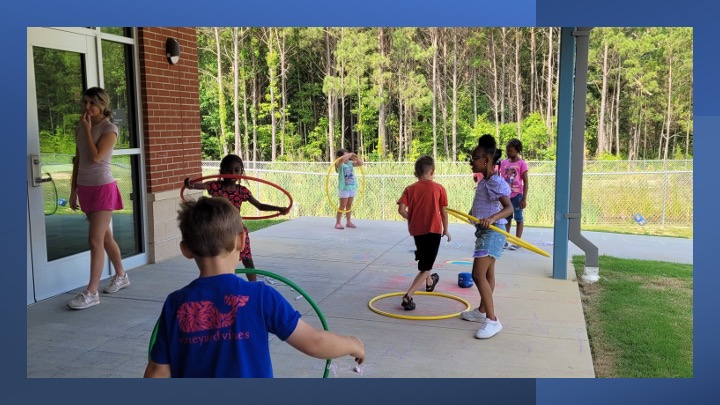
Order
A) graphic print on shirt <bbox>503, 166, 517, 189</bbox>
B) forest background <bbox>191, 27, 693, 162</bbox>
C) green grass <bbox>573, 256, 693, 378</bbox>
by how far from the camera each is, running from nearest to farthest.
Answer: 1. green grass <bbox>573, 256, 693, 378</bbox>
2. graphic print on shirt <bbox>503, 166, 517, 189</bbox>
3. forest background <bbox>191, 27, 693, 162</bbox>

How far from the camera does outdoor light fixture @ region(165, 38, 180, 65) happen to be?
23.2 feet

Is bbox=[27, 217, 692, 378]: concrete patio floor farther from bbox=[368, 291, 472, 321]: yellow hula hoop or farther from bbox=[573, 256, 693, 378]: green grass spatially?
bbox=[573, 256, 693, 378]: green grass

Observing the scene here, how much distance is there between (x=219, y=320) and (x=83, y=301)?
153 inches

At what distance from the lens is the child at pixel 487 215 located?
4.61 meters

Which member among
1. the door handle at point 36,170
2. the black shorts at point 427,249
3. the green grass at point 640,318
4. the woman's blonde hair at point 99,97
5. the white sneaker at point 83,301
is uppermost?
the woman's blonde hair at point 99,97

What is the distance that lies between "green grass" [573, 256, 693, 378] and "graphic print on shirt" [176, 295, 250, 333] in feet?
10.4

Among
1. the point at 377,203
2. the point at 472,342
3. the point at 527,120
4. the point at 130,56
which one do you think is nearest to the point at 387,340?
the point at 472,342

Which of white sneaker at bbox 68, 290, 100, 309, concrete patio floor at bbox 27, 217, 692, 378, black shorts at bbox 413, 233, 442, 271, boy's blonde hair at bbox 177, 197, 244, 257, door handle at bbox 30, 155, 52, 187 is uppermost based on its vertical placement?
door handle at bbox 30, 155, 52, 187

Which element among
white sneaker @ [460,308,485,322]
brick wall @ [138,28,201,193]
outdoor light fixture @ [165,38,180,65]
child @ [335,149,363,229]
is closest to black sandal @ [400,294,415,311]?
white sneaker @ [460,308,485,322]

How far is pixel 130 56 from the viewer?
6.65 m

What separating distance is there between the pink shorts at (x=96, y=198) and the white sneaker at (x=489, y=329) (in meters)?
3.06

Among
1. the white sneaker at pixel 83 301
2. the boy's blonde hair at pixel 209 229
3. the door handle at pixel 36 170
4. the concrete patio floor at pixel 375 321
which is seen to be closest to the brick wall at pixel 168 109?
the concrete patio floor at pixel 375 321
